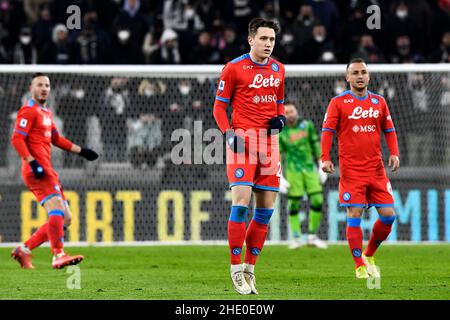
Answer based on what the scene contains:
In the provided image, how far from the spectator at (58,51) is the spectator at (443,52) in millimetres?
6347

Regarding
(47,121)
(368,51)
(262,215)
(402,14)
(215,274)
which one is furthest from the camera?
(402,14)

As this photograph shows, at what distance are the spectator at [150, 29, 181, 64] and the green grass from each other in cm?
416

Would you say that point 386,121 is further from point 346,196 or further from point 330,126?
point 346,196

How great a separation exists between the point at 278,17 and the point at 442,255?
7253mm

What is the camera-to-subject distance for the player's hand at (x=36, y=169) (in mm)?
10398

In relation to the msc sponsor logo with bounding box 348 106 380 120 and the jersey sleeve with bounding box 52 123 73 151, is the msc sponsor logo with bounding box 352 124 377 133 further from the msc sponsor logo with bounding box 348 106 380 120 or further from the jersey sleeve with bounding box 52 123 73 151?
the jersey sleeve with bounding box 52 123 73 151

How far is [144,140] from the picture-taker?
15344 mm

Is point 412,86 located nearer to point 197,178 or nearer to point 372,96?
point 197,178

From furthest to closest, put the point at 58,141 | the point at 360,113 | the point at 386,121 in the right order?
the point at 58,141 < the point at 386,121 < the point at 360,113

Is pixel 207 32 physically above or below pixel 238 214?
above

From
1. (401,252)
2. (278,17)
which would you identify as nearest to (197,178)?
(401,252)

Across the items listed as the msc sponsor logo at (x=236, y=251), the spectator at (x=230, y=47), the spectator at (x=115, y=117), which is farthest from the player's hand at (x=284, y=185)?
the msc sponsor logo at (x=236, y=251)

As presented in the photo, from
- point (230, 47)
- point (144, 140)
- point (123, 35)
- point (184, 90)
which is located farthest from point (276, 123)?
point (123, 35)

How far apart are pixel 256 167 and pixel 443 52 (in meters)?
10.2
